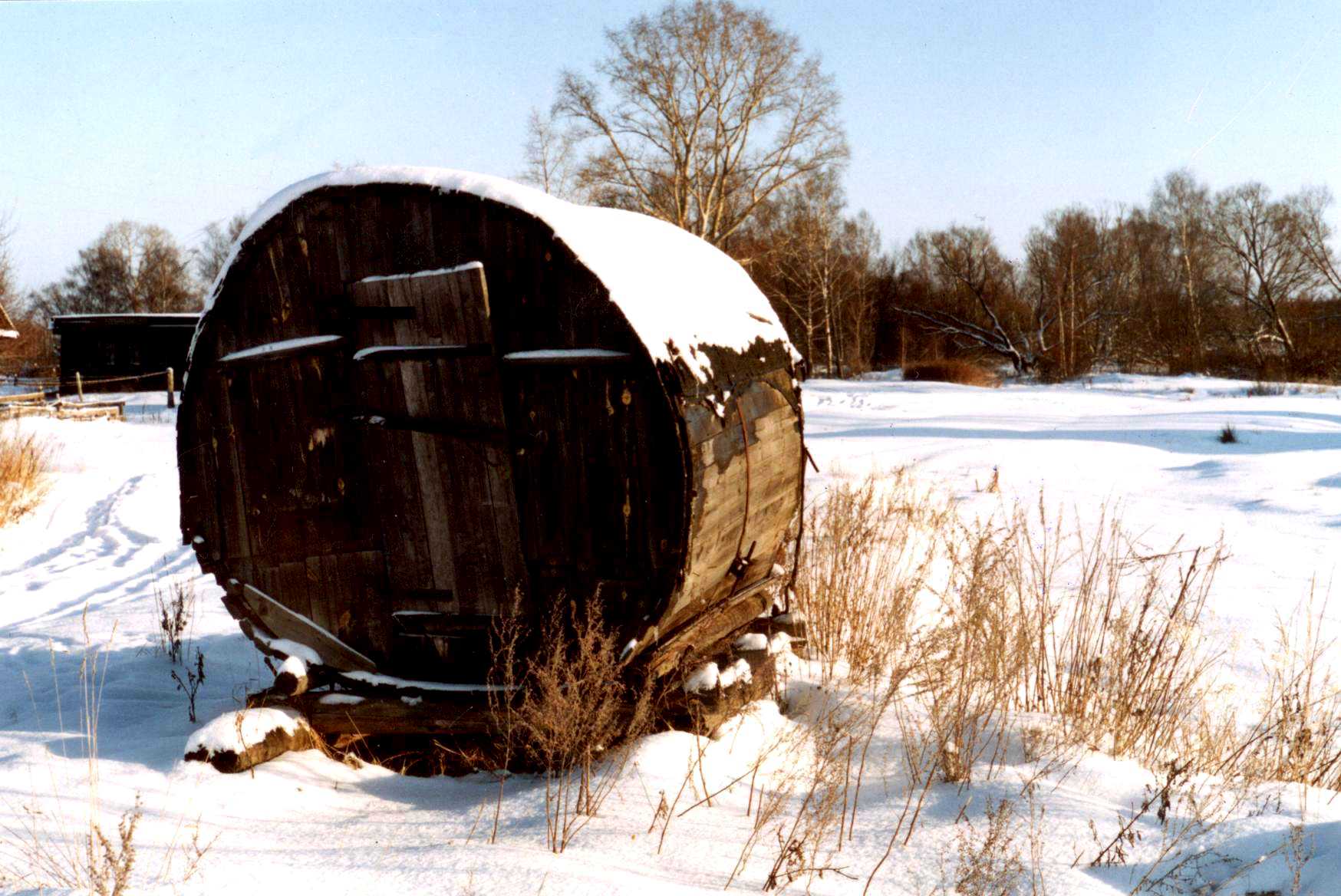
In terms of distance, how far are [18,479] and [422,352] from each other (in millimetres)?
10149

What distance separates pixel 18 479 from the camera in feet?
36.3

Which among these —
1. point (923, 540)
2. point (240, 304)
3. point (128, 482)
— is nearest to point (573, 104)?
point (128, 482)

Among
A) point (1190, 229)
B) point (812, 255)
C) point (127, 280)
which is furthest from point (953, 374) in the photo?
point (127, 280)

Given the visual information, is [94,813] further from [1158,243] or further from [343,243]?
[1158,243]

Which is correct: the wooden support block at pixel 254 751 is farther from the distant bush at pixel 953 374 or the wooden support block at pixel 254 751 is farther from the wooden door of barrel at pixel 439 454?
the distant bush at pixel 953 374

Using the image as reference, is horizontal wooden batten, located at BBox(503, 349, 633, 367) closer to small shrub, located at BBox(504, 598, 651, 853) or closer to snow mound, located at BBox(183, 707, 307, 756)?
small shrub, located at BBox(504, 598, 651, 853)

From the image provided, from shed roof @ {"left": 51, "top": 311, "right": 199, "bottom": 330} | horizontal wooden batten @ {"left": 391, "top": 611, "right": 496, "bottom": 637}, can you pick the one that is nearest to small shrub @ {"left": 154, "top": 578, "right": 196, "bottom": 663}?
horizontal wooden batten @ {"left": 391, "top": 611, "right": 496, "bottom": 637}

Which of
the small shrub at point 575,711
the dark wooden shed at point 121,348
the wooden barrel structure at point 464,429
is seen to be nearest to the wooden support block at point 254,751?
the wooden barrel structure at point 464,429

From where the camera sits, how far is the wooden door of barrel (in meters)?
3.59

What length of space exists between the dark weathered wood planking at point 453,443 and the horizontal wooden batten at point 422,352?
1.1 inches

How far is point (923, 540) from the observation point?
739cm

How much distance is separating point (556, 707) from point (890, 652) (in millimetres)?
2337

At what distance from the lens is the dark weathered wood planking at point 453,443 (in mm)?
3428

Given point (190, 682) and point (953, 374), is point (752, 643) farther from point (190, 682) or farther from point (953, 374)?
point (953, 374)
